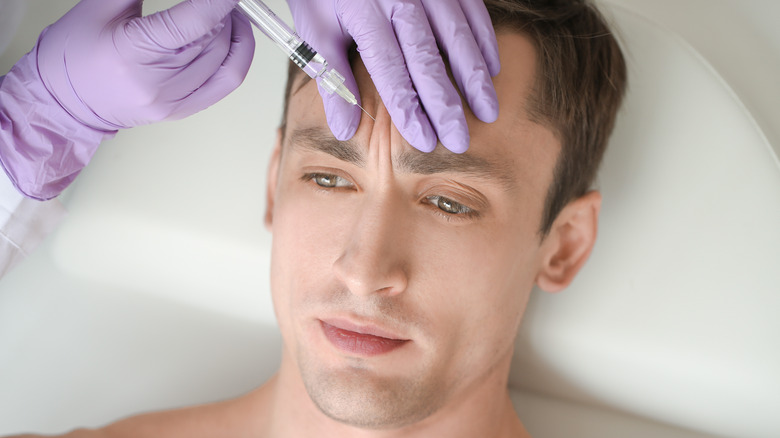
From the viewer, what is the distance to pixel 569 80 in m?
1.31

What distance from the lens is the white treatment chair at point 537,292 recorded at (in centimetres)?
153

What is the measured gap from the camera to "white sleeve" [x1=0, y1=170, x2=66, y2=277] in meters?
1.20

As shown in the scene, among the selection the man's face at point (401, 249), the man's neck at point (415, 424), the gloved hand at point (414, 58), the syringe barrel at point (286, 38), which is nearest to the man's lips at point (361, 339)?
the man's face at point (401, 249)

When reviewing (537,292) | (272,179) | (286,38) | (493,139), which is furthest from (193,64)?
(537,292)

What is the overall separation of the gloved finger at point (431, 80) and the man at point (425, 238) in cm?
6

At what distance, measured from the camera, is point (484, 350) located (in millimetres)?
1252

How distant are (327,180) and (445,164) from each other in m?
0.27

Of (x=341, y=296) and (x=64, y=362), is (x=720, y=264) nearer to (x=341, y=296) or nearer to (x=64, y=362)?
(x=341, y=296)

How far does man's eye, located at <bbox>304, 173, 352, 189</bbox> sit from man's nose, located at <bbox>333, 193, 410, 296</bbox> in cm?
13

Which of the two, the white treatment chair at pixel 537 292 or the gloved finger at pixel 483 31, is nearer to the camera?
the gloved finger at pixel 483 31

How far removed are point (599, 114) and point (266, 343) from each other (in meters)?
1.10

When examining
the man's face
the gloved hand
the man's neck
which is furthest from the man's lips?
the gloved hand

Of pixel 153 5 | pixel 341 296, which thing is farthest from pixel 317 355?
pixel 153 5

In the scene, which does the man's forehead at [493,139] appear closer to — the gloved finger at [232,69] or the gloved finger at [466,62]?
the gloved finger at [466,62]
